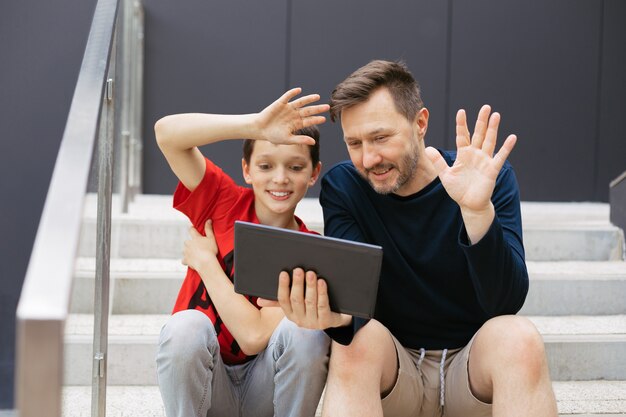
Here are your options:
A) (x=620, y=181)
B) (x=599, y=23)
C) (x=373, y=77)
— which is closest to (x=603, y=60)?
(x=599, y=23)

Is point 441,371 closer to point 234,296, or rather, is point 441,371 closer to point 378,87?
point 234,296

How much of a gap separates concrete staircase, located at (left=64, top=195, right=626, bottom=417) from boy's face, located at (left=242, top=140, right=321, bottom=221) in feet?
1.61

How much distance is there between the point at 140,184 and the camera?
173 inches

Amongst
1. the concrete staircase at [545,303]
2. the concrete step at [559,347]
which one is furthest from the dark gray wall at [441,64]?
the concrete step at [559,347]

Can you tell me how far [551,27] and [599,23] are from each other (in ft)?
0.85

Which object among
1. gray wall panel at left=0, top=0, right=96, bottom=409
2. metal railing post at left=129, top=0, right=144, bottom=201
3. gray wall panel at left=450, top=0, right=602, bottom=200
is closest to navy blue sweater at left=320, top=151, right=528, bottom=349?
gray wall panel at left=0, top=0, right=96, bottom=409

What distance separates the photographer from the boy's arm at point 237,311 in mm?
1962

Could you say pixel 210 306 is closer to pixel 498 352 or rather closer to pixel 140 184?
pixel 498 352

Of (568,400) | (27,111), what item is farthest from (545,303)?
(27,111)

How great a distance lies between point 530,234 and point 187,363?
1.88m

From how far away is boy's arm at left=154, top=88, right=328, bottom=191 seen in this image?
1993 millimetres

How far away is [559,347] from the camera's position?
8.81 feet

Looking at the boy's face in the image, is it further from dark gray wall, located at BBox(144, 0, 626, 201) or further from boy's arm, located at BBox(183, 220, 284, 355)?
dark gray wall, located at BBox(144, 0, 626, 201)

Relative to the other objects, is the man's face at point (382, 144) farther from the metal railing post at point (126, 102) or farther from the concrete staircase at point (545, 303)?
the metal railing post at point (126, 102)
